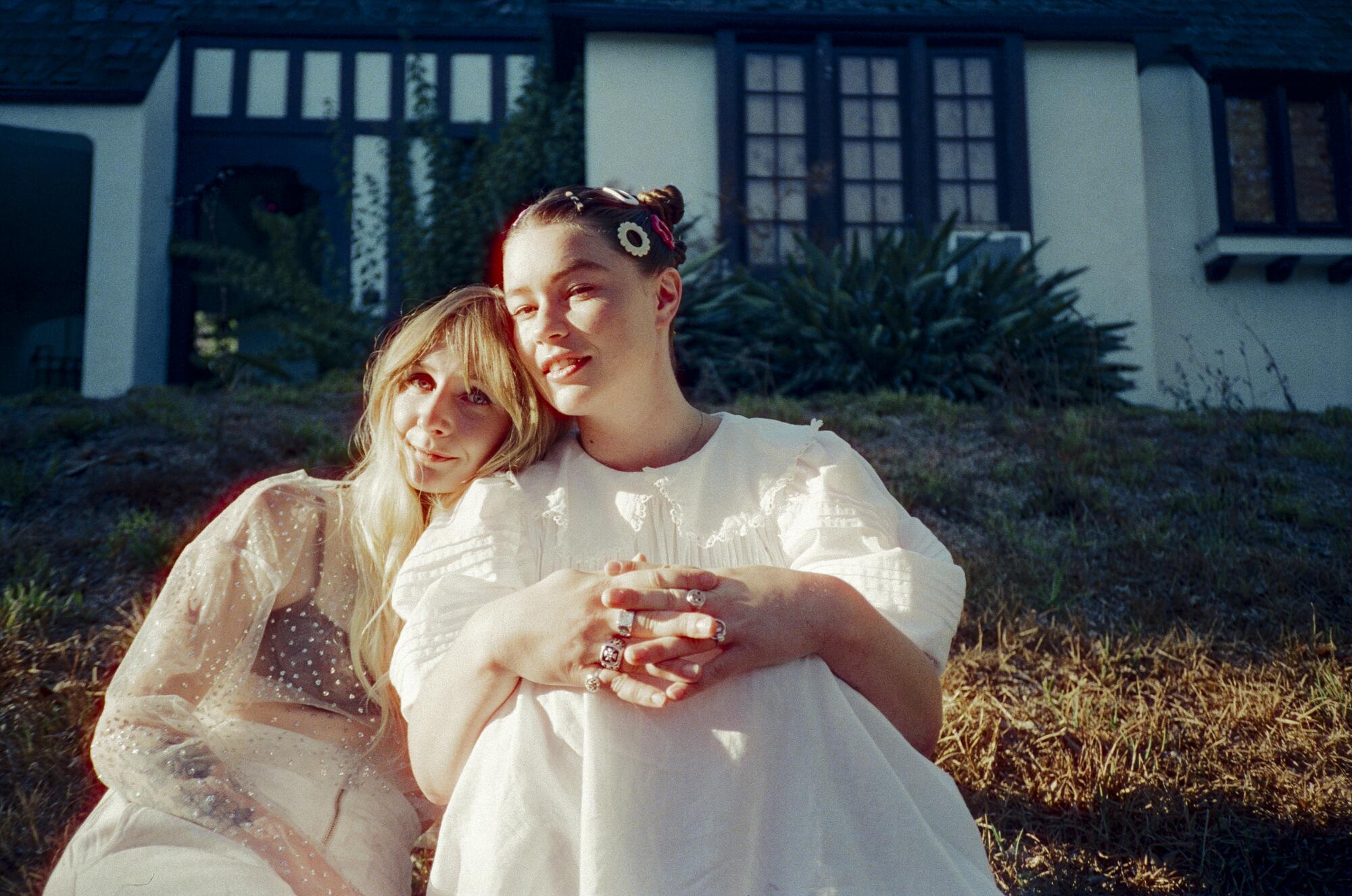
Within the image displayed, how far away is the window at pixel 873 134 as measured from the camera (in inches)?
338

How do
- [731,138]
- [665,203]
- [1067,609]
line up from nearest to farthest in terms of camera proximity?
[665,203] → [1067,609] → [731,138]

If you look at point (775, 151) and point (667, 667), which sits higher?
point (775, 151)

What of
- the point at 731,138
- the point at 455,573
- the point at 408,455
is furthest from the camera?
the point at 731,138

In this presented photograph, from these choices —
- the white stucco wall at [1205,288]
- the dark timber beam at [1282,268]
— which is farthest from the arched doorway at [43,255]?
the dark timber beam at [1282,268]

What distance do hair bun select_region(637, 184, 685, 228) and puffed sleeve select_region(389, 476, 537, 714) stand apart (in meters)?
0.62

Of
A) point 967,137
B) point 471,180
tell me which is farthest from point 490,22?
point 967,137

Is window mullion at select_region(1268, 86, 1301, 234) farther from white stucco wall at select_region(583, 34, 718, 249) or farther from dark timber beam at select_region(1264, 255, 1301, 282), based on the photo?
white stucco wall at select_region(583, 34, 718, 249)

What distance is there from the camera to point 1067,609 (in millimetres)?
3162

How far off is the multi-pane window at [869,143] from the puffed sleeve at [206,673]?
7467 mm

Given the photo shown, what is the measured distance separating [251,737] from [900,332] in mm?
4998

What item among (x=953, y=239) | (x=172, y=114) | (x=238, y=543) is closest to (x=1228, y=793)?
(x=238, y=543)

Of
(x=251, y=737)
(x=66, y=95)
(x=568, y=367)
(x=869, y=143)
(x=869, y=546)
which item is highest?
(x=66, y=95)

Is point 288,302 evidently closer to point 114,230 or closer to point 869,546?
point 114,230

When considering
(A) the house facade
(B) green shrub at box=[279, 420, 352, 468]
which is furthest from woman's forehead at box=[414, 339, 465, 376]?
(A) the house facade
